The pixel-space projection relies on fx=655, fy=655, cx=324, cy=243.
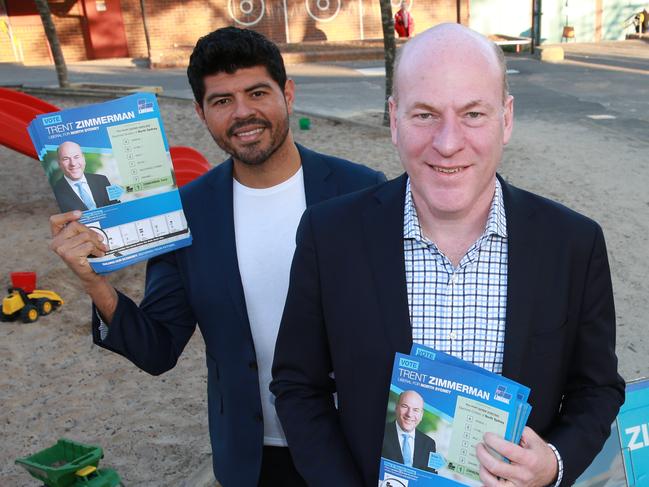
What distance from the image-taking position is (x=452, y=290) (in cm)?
178

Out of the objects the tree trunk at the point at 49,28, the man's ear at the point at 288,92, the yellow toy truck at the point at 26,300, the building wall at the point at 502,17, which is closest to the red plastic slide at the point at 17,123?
the yellow toy truck at the point at 26,300

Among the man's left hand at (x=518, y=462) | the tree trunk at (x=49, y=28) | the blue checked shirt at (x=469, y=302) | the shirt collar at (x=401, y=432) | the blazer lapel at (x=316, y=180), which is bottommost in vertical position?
the man's left hand at (x=518, y=462)

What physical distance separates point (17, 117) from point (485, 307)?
7.67 meters

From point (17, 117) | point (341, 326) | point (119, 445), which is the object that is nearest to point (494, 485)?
point (341, 326)

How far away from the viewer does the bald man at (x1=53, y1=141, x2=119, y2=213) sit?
7.17ft

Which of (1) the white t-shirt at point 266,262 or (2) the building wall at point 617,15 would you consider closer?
(1) the white t-shirt at point 266,262

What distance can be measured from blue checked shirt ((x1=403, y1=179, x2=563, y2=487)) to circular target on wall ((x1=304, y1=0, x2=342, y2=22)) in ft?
83.9

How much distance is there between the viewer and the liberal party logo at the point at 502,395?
1567mm

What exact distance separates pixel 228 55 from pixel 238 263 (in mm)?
757

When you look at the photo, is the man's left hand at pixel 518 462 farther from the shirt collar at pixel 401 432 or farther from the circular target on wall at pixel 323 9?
the circular target on wall at pixel 323 9

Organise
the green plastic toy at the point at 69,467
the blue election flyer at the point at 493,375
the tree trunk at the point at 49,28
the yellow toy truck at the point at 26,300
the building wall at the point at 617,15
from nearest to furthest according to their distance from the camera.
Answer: the blue election flyer at the point at 493,375 → the green plastic toy at the point at 69,467 → the yellow toy truck at the point at 26,300 → the tree trunk at the point at 49,28 → the building wall at the point at 617,15

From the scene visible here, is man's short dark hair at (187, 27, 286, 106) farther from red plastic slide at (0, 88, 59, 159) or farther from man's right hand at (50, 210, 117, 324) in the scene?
red plastic slide at (0, 88, 59, 159)

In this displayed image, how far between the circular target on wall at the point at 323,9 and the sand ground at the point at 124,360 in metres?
17.1

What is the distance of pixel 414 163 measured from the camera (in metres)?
1.69
